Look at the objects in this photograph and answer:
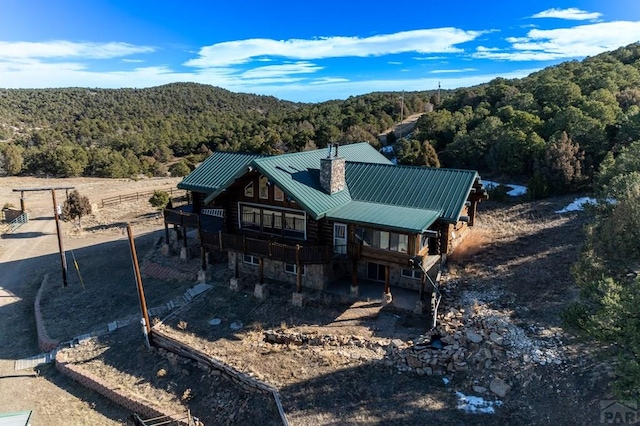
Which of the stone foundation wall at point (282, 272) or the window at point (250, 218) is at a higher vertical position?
the window at point (250, 218)

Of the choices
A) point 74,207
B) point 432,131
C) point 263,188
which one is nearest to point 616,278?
point 263,188

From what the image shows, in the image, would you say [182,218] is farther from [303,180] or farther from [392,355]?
[392,355]

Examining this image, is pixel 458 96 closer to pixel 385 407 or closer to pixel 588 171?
pixel 588 171

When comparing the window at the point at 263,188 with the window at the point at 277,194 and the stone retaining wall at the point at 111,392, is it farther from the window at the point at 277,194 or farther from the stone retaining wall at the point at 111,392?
the stone retaining wall at the point at 111,392

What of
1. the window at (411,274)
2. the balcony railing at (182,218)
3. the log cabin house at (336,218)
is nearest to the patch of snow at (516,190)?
the log cabin house at (336,218)

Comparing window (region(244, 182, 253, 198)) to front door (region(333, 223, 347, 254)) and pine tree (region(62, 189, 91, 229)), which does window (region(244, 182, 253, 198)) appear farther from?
pine tree (region(62, 189, 91, 229))

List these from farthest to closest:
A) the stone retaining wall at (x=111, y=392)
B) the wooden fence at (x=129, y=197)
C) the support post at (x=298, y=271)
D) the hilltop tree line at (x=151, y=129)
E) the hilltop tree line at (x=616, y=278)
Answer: the hilltop tree line at (x=151, y=129) → the wooden fence at (x=129, y=197) → the support post at (x=298, y=271) → the stone retaining wall at (x=111, y=392) → the hilltop tree line at (x=616, y=278)

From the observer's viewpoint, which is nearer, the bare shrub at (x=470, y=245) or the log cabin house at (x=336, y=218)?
the log cabin house at (x=336, y=218)
